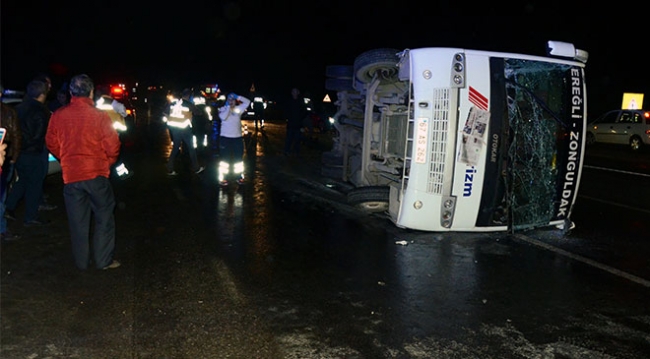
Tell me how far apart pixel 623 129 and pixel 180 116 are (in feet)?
57.4

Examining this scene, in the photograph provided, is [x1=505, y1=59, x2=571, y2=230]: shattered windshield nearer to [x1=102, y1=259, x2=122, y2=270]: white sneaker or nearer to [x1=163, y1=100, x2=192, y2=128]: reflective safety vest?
[x1=102, y1=259, x2=122, y2=270]: white sneaker

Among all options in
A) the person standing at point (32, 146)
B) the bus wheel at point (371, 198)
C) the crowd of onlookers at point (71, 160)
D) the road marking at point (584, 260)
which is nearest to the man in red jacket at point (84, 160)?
the crowd of onlookers at point (71, 160)

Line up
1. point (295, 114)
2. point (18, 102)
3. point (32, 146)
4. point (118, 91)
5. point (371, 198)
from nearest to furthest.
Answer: point (32, 146), point (371, 198), point (18, 102), point (295, 114), point (118, 91)

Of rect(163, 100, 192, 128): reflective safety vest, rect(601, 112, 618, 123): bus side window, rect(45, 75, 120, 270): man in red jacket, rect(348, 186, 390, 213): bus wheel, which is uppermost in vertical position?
rect(601, 112, 618, 123): bus side window

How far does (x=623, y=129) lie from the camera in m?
21.6

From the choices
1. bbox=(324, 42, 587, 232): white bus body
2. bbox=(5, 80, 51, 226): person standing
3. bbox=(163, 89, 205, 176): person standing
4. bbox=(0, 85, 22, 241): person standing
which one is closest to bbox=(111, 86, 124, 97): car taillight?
bbox=(163, 89, 205, 176): person standing

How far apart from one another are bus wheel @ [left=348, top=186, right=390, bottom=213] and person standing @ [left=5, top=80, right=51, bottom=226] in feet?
13.3

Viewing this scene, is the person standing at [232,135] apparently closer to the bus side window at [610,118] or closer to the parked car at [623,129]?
the parked car at [623,129]

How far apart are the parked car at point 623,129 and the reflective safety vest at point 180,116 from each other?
1696cm

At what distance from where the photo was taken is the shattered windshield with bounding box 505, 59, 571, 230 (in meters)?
6.72

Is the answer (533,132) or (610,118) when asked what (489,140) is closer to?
(533,132)

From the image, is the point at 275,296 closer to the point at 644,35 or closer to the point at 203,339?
the point at 203,339

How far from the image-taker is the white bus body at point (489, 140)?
656cm

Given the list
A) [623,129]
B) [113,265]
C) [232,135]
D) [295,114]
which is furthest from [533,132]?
[623,129]
